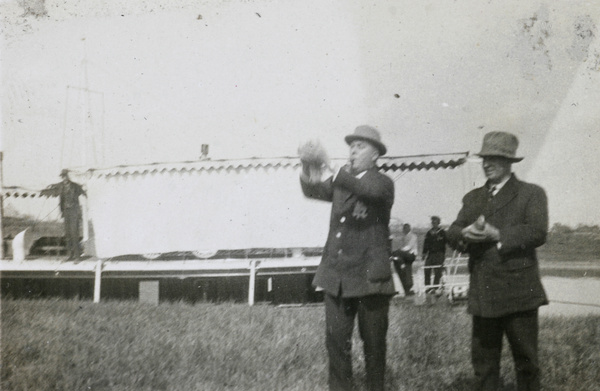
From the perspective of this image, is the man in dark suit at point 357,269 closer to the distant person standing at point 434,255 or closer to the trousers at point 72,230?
the distant person standing at point 434,255

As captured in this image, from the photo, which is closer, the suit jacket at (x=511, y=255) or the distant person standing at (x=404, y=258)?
the suit jacket at (x=511, y=255)

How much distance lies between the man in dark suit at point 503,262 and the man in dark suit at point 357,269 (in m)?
0.41

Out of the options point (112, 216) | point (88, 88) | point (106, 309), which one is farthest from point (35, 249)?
point (88, 88)

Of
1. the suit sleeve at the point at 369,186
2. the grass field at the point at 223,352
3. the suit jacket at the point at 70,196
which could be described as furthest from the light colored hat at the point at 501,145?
the suit jacket at the point at 70,196

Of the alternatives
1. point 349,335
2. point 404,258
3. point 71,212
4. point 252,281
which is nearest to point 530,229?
point 349,335

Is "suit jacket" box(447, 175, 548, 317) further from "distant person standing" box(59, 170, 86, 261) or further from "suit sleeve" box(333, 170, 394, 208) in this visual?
"distant person standing" box(59, 170, 86, 261)

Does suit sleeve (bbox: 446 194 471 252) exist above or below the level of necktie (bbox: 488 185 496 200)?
below

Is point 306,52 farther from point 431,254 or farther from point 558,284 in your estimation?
point 558,284

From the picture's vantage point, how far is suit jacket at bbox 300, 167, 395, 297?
91.7 inches

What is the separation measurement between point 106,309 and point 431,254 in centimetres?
395

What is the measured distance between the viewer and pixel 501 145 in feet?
7.47

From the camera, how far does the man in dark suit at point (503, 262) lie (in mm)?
2186

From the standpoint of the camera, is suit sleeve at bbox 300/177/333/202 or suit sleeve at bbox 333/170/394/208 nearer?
suit sleeve at bbox 333/170/394/208

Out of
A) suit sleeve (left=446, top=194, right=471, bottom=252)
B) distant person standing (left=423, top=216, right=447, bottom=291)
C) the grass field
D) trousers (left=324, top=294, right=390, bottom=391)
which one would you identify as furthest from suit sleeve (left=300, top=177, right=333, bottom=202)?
distant person standing (left=423, top=216, right=447, bottom=291)
